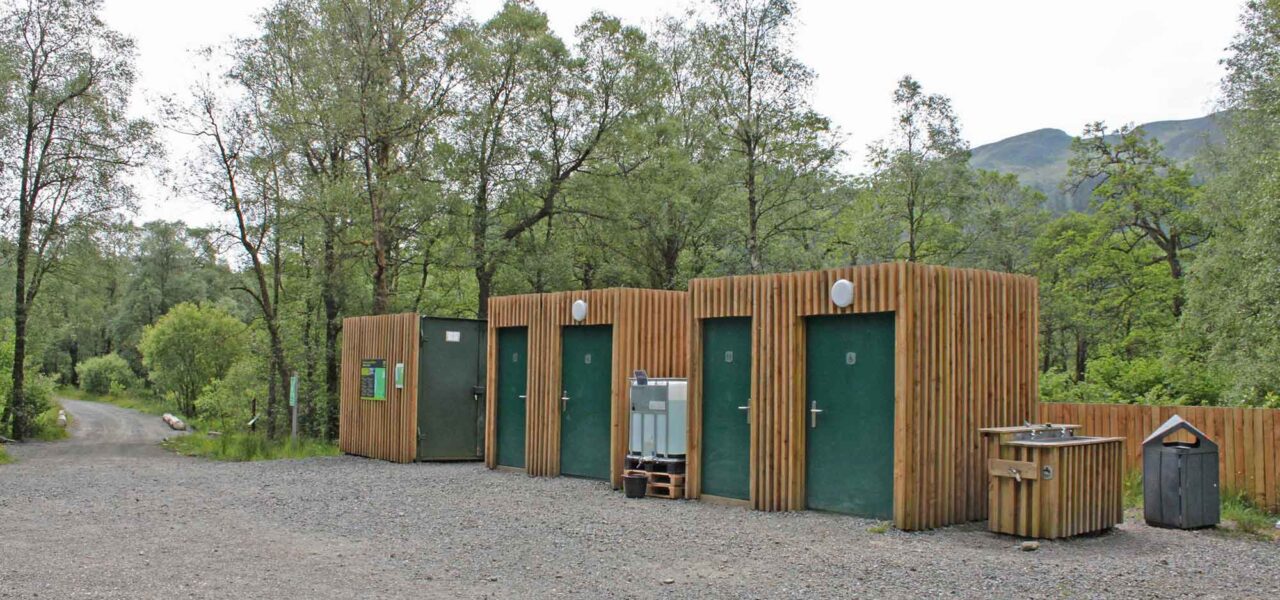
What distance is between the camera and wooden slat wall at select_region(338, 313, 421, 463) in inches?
596

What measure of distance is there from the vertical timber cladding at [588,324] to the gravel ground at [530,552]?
162cm

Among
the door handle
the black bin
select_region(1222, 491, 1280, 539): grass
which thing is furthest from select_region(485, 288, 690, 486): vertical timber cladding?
select_region(1222, 491, 1280, 539): grass

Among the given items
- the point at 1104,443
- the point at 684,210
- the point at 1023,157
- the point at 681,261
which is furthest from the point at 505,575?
the point at 1023,157

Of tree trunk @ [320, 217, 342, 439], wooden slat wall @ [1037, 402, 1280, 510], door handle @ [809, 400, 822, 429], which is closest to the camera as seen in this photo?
door handle @ [809, 400, 822, 429]

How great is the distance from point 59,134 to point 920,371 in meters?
21.4

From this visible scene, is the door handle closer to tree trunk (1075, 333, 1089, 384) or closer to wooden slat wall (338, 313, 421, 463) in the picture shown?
wooden slat wall (338, 313, 421, 463)

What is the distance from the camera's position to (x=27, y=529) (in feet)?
26.8

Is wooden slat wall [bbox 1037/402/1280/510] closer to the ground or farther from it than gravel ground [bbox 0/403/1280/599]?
farther from it

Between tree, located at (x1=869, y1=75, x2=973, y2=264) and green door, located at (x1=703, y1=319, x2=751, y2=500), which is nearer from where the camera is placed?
green door, located at (x1=703, y1=319, x2=751, y2=500)

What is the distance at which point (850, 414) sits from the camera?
352 inches

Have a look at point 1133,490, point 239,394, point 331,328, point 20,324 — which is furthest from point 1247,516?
point 239,394

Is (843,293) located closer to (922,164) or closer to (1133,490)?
(1133,490)

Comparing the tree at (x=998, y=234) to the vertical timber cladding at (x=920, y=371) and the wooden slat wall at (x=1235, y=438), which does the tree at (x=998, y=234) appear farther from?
the vertical timber cladding at (x=920, y=371)

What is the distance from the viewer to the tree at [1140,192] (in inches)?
1152
